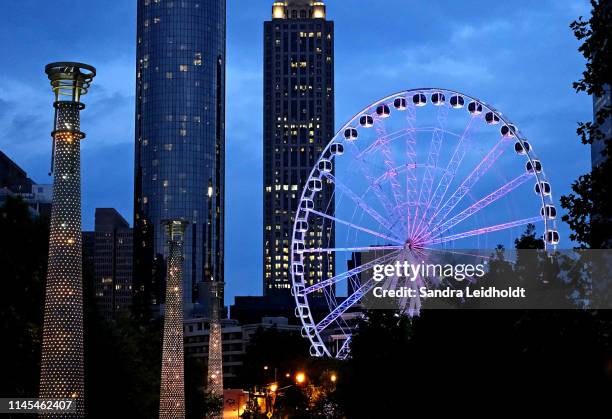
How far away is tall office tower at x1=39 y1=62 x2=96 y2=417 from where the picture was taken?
26.7 metres

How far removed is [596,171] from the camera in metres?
17.9

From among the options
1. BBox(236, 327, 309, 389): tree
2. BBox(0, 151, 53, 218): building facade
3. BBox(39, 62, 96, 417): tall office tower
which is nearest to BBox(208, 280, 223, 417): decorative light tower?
BBox(39, 62, 96, 417): tall office tower

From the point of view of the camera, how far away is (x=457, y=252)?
57.4 metres

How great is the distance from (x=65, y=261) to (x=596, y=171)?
14749 mm

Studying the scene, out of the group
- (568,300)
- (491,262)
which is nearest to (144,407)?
(491,262)

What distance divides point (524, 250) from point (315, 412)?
55404 millimetres

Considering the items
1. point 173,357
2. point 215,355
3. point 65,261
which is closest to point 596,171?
point 65,261

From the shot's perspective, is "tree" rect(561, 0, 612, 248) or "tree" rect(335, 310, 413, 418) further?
"tree" rect(335, 310, 413, 418)

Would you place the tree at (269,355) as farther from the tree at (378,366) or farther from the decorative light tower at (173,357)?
the decorative light tower at (173,357)

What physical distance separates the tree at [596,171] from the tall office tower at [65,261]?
45.7ft

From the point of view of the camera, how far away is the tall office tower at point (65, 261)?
26703mm

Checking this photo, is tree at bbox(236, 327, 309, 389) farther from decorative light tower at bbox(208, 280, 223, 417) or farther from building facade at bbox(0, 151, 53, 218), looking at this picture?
decorative light tower at bbox(208, 280, 223, 417)

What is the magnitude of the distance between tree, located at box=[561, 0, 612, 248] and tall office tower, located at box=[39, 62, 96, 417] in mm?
13930

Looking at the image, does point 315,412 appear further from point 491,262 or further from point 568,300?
point 568,300
